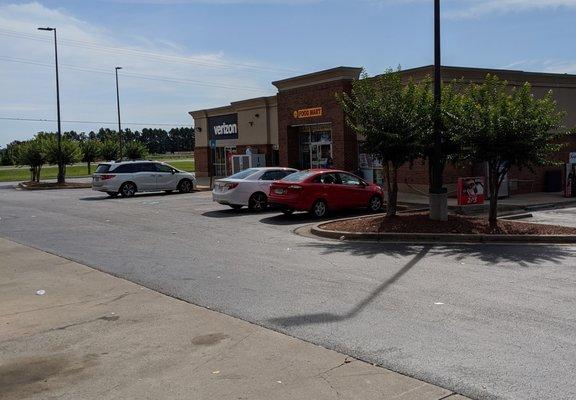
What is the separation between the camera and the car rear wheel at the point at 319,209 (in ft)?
57.0

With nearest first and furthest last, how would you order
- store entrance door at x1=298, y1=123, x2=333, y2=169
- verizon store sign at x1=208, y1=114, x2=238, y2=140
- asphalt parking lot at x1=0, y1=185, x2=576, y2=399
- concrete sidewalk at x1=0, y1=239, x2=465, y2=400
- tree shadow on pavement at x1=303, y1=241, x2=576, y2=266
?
concrete sidewalk at x1=0, y1=239, x2=465, y2=400
asphalt parking lot at x1=0, y1=185, x2=576, y2=399
tree shadow on pavement at x1=303, y1=241, x2=576, y2=266
store entrance door at x1=298, y1=123, x2=333, y2=169
verizon store sign at x1=208, y1=114, x2=238, y2=140

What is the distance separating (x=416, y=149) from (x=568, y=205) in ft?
28.8

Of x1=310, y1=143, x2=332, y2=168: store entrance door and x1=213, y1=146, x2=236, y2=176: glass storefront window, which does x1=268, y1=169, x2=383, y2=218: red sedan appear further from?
x1=213, y1=146, x2=236, y2=176: glass storefront window

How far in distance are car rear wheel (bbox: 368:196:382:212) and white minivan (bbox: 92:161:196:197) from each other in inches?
531

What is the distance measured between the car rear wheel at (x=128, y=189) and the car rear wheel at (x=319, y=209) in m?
13.4

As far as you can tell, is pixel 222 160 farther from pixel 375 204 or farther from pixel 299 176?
pixel 299 176

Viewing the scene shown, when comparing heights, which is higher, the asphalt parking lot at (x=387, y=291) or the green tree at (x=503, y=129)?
the green tree at (x=503, y=129)

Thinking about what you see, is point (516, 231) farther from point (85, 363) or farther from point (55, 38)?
point (55, 38)

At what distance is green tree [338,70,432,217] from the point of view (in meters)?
14.4

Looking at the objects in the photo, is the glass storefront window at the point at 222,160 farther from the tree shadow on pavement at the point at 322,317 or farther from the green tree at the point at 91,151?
Result: the tree shadow on pavement at the point at 322,317

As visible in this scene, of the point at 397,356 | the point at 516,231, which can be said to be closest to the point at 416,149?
the point at 516,231

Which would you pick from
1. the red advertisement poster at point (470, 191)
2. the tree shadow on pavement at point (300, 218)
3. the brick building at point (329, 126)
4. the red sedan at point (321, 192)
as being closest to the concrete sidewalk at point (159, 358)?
the tree shadow on pavement at point (300, 218)

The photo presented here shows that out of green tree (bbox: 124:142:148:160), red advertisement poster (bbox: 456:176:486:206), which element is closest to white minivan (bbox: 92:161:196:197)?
red advertisement poster (bbox: 456:176:486:206)

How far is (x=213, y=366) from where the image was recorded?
5.18 metres
